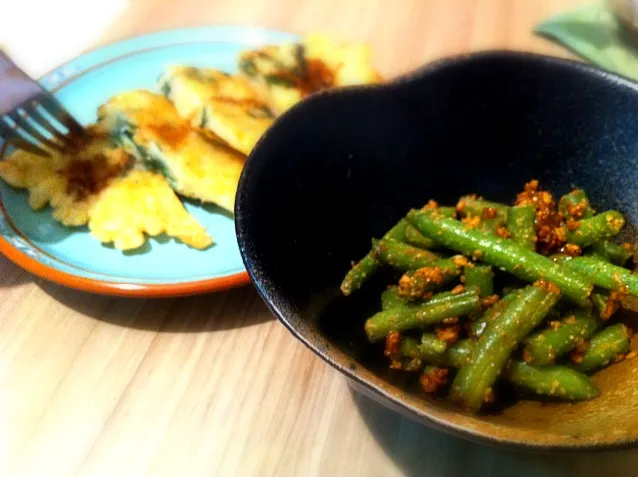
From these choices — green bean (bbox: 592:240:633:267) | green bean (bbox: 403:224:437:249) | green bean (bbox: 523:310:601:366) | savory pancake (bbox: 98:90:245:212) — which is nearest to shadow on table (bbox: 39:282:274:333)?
savory pancake (bbox: 98:90:245:212)

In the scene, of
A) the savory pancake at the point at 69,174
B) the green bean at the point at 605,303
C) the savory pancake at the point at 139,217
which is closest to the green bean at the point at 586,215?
the green bean at the point at 605,303

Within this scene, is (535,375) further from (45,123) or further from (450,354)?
(45,123)

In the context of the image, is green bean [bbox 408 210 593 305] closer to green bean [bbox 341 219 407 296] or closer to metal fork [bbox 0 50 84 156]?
green bean [bbox 341 219 407 296]

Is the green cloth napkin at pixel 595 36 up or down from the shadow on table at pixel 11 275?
down

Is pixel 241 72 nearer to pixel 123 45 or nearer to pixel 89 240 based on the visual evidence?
pixel 123 45

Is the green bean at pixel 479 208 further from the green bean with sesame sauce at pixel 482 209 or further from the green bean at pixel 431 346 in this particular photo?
the green bean at pixel 431 346

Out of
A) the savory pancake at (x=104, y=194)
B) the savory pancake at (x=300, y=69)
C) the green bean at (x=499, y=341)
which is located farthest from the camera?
the savory pancake at (x=300, y=69)
